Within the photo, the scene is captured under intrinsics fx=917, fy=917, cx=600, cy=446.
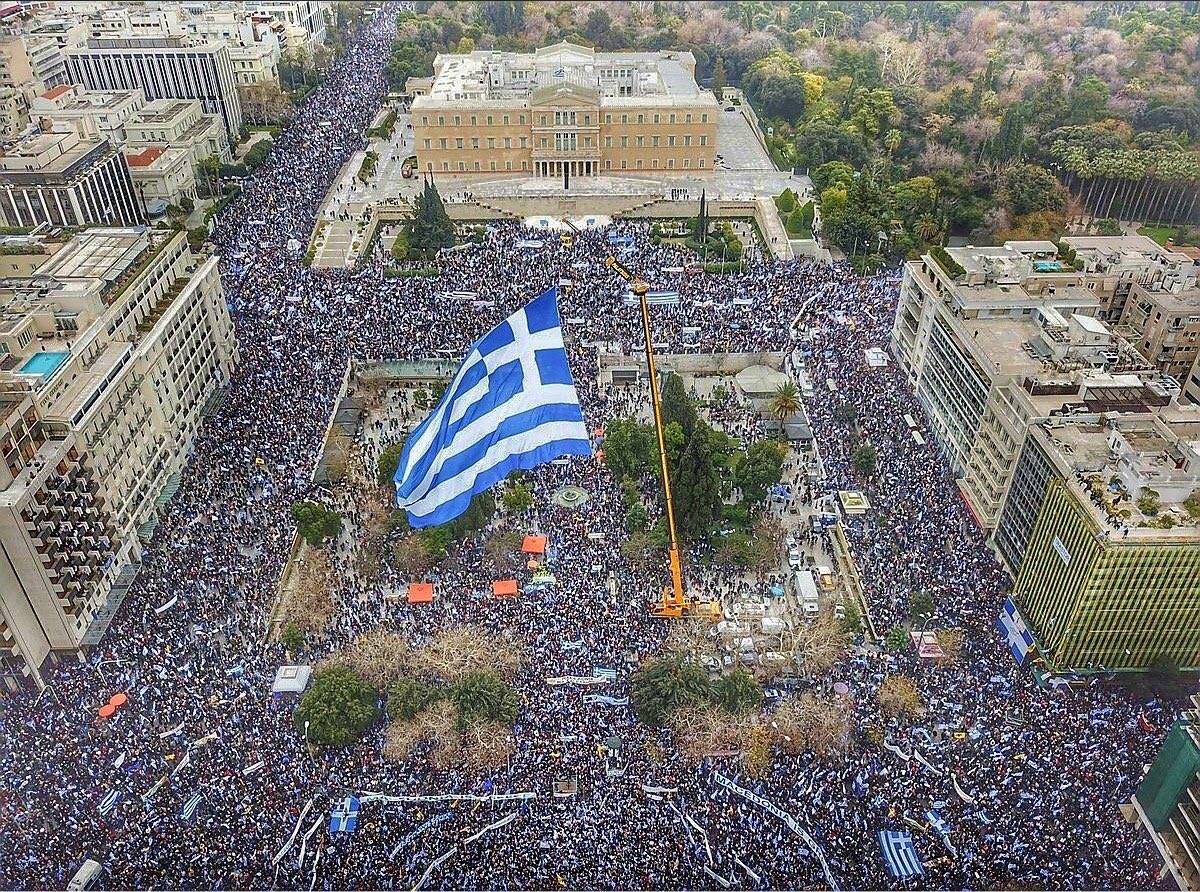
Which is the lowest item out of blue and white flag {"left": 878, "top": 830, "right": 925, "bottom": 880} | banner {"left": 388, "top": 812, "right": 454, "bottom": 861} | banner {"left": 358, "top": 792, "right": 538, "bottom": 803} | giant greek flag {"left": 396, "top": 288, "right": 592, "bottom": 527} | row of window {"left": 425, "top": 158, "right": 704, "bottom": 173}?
row of window {"left": 425, "top": 158, "right": 704, "bottom": 173}

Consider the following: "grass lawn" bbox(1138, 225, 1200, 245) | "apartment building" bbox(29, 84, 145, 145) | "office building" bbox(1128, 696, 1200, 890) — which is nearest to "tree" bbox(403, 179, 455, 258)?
"apartment building" bbox(29, 84, 145, 145)

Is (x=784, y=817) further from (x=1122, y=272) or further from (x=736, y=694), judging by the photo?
(x=1122, y=272)

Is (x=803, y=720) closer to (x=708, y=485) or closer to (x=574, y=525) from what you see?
(x=708, y=485)

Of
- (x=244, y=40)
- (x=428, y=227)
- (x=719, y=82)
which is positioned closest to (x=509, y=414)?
(x=428, y=227)

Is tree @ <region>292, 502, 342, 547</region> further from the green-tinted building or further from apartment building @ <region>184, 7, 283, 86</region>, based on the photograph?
apartment building @ <region>184, 7, 283, 86</region>

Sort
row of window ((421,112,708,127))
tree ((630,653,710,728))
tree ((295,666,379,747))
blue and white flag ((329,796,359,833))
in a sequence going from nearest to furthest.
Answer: blue and white flag ((329,796,359,833)) → tree ((295,666,379,747)) → tree ((630,653,710,728)) → row of window ((421,112,708,127))

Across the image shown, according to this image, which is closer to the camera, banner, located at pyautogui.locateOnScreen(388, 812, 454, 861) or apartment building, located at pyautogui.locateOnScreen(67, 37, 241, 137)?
banner, located at pyautogui.locateOnScreen(388, 812, 454, 861)
